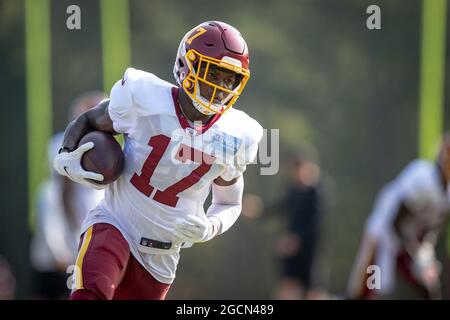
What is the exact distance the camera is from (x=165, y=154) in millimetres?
3752

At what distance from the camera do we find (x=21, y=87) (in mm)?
7996

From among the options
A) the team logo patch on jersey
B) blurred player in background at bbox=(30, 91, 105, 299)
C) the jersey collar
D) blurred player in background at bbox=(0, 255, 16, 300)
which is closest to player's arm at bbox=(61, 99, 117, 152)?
the jersey collar

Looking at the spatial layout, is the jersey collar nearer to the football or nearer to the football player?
the football player

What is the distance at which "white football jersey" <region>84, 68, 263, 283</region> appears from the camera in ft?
12.3

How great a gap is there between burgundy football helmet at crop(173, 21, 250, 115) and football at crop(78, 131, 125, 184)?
37 centimetres

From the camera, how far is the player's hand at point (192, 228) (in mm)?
3664

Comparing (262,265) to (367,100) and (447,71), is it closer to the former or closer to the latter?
(367,100)

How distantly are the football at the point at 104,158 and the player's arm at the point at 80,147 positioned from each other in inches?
0.8

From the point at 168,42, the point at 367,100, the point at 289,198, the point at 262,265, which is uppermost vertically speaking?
the point at 168,42

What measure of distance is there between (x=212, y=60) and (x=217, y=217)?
2.11 feet

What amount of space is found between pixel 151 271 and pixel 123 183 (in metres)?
0.38
